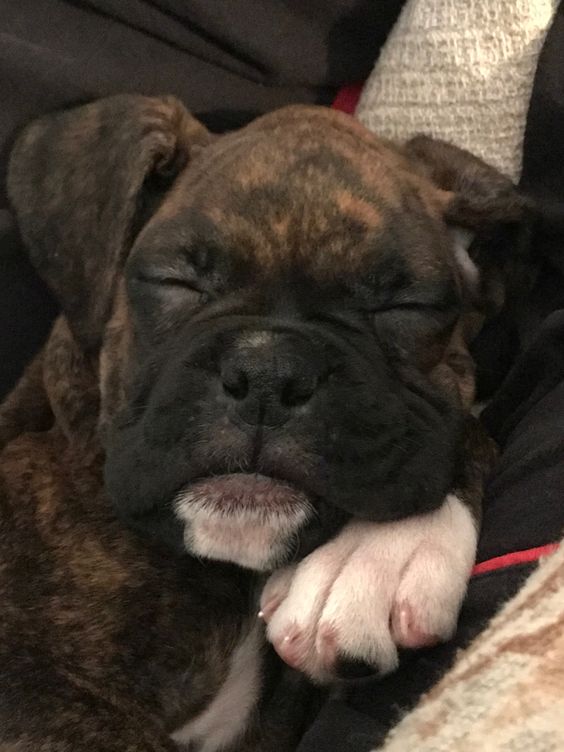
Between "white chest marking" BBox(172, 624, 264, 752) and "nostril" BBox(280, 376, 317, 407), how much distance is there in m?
0.50

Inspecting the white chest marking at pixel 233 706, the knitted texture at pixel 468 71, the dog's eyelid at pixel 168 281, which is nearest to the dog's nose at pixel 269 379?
the dog's eyelid at pixel 168 281

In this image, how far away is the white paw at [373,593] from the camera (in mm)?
1406

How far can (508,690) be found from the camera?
3.68 feet

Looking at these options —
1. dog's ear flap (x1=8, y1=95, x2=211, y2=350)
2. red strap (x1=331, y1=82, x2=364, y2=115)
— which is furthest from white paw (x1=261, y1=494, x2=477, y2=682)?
red strap (x1=331, y1=82, x2=364, y2=115)

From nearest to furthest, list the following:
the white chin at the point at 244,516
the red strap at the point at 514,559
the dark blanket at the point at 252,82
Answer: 1. the red strap at the point at 514,559
2. the white chin at the point at 244,516
3. the dark blanket at the point at 252,82

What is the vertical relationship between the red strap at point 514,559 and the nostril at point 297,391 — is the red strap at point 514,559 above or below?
below

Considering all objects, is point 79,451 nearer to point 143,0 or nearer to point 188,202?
point 188,202

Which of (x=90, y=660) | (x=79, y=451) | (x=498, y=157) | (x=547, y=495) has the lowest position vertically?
(x=90, y=660)

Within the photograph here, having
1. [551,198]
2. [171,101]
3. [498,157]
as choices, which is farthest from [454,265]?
[171,101]

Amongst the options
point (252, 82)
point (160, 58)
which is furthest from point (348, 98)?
point (160, 58)

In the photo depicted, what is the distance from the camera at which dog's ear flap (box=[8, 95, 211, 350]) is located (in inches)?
70.3

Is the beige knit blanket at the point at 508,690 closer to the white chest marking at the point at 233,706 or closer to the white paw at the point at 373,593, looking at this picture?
the white paw at the point at 373,593

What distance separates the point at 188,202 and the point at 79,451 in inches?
19.8

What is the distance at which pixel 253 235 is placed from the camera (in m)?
1.65
